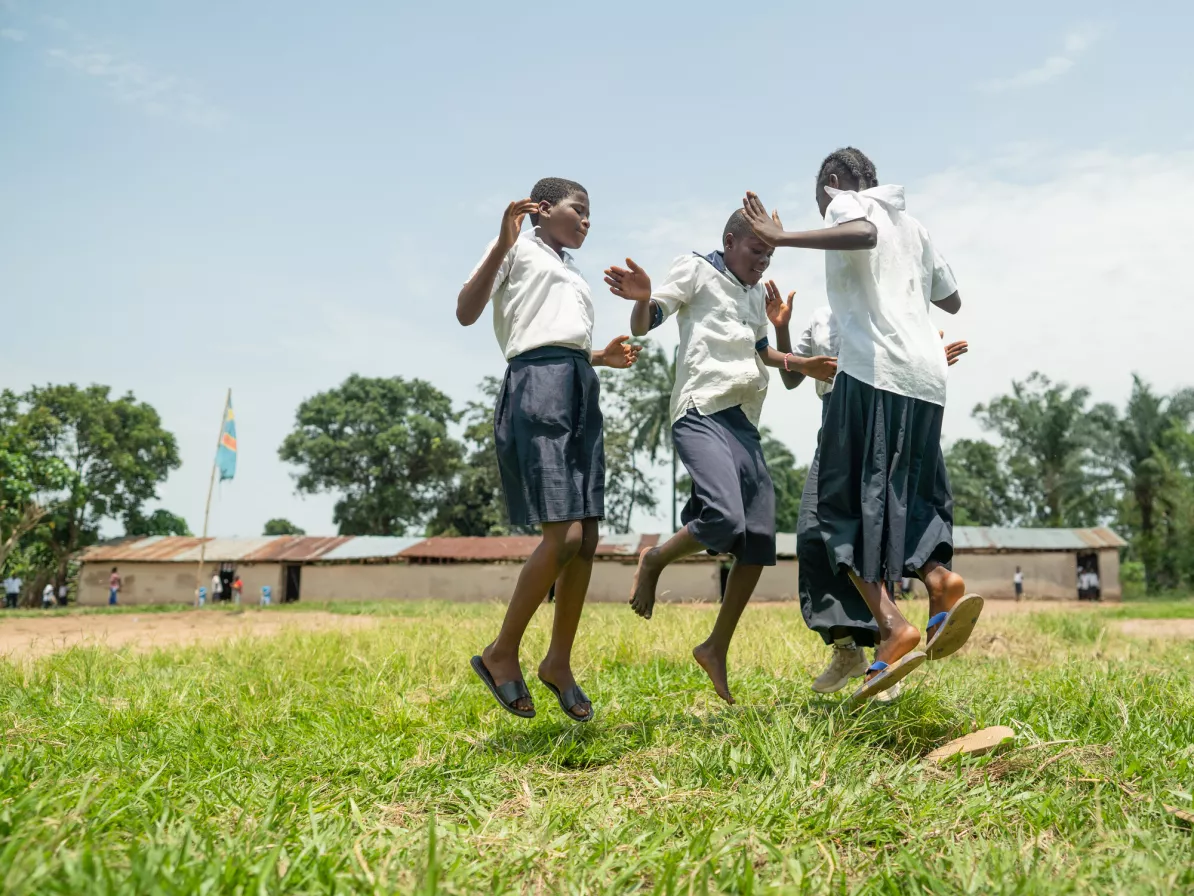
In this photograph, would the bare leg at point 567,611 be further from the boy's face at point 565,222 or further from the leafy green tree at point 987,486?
the leafy green tree at point 987,486

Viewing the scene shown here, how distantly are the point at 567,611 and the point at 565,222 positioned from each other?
1.54m

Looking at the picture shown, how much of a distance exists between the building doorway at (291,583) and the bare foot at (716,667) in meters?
30.0

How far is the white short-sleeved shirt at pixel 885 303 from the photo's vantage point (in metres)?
3.13

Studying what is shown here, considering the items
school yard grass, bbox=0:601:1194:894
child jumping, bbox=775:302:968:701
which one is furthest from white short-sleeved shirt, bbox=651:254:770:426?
school yard grass, bbox=0:601:1194:894

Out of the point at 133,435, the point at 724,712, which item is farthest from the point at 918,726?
the point at 133,435

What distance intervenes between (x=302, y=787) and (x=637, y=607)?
1.59 m

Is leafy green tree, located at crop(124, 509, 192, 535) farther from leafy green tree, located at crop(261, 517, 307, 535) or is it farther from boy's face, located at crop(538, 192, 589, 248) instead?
boy's face, located at crop(538, 192, 589, 248)

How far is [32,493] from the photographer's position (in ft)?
95.9

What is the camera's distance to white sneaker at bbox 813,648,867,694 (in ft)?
11.1

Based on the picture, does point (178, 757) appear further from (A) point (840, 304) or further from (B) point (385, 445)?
(B) point (385, 445)

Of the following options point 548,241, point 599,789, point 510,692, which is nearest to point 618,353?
point 548,241

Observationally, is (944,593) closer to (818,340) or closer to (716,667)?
(716,667)

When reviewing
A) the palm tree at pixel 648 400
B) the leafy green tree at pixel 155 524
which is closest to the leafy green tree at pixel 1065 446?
the palm tree at pixel 648 400

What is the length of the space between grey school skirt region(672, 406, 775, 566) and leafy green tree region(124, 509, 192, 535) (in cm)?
3755
